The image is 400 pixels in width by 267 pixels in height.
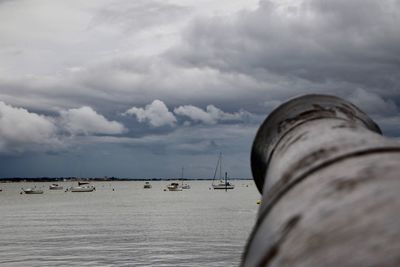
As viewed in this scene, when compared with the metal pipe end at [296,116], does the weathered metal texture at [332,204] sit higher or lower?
lower

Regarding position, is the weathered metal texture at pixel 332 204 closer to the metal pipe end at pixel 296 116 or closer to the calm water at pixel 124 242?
the metal pipe end at pixel 296 116

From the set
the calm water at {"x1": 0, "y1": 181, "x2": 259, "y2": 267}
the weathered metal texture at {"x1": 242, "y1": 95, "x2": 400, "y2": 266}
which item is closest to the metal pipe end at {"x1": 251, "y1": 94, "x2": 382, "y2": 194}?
the weathered metal texture at {"x1": 242, "y1": 95, "x2": 400, "y2": 266}

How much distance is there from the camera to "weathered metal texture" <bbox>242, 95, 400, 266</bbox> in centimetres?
179

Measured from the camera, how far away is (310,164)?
110 inches

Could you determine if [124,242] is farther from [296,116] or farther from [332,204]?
[332,204]

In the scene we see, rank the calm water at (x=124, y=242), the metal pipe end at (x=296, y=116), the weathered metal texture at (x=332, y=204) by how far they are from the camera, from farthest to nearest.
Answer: the calm water at (x=124, y=242) → the metal pipe end at (x=296, y=116) → the weathered metal texture at (x=332, y=204)

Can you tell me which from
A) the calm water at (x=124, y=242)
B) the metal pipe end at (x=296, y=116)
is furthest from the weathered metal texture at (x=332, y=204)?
the calm water at (x=124, y=242)

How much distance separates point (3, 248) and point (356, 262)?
4724 centimetres

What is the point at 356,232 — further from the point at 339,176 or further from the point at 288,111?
the point at 288,111

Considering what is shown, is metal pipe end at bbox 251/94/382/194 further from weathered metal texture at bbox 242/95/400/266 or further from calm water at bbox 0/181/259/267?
calm water at bbox 0/181/259/267

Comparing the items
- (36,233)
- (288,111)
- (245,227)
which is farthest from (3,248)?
(288,111)

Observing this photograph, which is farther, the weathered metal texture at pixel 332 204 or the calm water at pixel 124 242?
the calm water at pixel 124 242

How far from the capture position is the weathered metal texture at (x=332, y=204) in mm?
1787

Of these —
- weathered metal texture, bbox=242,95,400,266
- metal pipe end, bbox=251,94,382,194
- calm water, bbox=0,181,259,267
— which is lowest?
calm water, bbox=0,181,259,267
